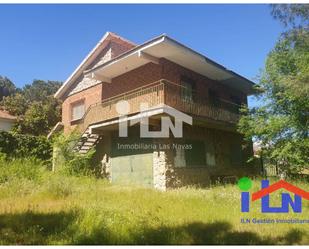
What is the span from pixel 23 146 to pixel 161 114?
34.9 ft

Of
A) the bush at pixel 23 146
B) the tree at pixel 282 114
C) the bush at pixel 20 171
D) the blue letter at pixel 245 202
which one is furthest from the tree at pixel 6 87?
→ the blue letter at pixel 245 202

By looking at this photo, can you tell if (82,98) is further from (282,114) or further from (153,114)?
(282,114)

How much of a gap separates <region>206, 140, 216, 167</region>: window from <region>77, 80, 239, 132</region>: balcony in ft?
5.55

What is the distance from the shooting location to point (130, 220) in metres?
6.54

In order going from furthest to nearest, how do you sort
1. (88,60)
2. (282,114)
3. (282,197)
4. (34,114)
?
(34,114), (88,60), (282,114), (282,197)

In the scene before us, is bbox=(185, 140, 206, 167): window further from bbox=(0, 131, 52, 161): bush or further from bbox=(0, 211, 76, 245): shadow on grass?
bbox=(0, 131, 52, 161): bush

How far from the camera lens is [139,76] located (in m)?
15.4

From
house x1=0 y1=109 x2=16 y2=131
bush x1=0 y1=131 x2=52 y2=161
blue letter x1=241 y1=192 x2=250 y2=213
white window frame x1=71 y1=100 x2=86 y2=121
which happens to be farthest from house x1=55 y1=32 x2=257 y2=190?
house x1=0 y1=109 x2=16 y2=131

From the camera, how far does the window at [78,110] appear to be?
63.6 feet

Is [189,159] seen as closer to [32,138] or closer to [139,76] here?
[139,76]

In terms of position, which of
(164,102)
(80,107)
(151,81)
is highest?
(151,81)

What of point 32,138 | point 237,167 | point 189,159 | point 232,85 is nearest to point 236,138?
point 237,167

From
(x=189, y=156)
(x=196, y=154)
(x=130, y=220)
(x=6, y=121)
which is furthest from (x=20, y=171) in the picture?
(x=6, y=121)

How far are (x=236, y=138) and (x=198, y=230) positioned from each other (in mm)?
13005
